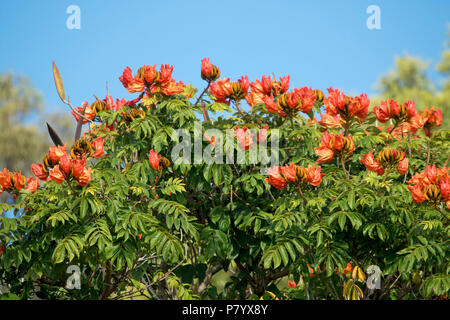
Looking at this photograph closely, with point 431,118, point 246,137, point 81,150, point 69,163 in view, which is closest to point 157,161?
point 81,150

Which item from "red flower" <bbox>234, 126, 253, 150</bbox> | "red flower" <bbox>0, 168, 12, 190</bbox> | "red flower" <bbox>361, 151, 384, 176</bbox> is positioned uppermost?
"red flower" <bbox>234, 126, 253, 150</bbox>

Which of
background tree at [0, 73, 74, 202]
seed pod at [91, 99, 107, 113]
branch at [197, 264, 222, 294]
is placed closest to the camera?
seed pod at [91, 99, 107, 113]

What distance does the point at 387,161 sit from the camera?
3979 mm

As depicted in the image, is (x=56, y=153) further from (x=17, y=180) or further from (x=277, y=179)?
(x=277, y=179)

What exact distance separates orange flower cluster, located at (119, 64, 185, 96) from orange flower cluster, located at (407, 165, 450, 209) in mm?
1985

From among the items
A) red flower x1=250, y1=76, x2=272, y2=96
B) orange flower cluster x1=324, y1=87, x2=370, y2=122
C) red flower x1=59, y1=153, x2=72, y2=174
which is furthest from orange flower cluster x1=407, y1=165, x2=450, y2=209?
red flower x1=59, y1=153, x2=72, y2=174

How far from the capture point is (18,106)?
19891mm

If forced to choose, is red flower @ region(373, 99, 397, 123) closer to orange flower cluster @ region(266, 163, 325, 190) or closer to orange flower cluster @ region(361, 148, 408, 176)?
orange flower cluster @ region(361, 148, 408, 176)

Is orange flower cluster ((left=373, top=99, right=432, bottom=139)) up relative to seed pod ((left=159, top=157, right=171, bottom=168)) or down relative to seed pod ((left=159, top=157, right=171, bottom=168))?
up

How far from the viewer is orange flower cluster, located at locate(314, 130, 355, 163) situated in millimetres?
4000

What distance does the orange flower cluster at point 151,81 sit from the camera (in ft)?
14.8

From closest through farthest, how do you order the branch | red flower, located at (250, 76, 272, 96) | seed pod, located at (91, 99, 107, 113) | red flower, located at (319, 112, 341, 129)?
red flower, located at (319, 112, 341, 129) → red flower, located at (250, 76, 272, 96) → seed pod, located at (91, 99, 107, 113) → the branch

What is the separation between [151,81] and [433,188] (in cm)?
223

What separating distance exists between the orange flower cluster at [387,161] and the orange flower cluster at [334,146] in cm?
16
